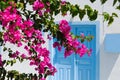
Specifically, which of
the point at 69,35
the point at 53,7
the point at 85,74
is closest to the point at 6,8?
the point at 53,7

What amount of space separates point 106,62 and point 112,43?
0.66 m

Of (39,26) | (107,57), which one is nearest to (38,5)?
(39,26)

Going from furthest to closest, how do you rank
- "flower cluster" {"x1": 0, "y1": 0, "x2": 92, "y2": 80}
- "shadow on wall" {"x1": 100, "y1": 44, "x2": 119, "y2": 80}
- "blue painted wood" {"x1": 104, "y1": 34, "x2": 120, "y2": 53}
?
"shadow on wall" {"x1": 100, "y1": 44, "x2": 119, "y2": 80} < "blue painted wood" {"x1": 104, "y1": 34, "x2": 120, "y2": 53} < "flower cluster" {"x1": 0, "y1": 0, "x2": 92, "y2": 80}

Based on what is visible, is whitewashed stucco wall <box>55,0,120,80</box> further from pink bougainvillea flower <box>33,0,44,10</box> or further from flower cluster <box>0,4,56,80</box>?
pink bougainvillea flower <box>33,0,44,10</box>

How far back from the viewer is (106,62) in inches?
374

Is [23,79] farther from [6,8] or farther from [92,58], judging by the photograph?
[92,58]

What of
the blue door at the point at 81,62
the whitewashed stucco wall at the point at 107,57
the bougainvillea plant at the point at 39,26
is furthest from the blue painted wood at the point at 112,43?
the bougainvillea plant at the point at 39,26

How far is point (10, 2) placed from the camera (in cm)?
277

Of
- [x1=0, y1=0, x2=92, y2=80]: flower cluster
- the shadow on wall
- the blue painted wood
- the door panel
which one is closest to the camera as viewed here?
[x1=0, y1=0, x2=92, y2=80]: flower cluster

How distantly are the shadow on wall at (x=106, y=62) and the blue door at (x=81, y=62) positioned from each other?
110mm

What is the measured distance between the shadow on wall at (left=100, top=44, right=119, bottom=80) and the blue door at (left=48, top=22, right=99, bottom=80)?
0.11 meters

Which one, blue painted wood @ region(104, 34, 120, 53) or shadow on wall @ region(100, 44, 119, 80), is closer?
blue painted wood @ region(104, 34, 120, 53)

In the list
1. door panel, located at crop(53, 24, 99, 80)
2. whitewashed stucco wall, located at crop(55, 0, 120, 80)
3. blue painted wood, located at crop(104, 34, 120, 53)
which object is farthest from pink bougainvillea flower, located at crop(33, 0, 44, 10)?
door panel, located at crop(53, 24, 99, 80)

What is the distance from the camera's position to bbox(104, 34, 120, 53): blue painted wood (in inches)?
351
